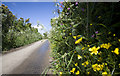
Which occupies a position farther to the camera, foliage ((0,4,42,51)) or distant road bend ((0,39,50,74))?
foliage ((0,4,42,51))

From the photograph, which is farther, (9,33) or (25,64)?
(9,33)

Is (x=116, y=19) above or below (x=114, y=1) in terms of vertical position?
below

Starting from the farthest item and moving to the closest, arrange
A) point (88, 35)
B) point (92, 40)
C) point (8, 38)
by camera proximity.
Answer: point (8, 38), point (88, 35), point (92, 40)

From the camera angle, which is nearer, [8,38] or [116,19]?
[116,19]

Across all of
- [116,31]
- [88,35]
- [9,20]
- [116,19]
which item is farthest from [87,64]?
[9,20]

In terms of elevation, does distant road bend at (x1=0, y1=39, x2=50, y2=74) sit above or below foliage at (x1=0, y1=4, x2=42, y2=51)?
below

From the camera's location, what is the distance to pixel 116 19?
104cm

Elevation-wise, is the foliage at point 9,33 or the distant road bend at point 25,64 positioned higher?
the foliage at point 9,33

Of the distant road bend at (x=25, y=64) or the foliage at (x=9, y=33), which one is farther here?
the foliage at (x=9, y=33)

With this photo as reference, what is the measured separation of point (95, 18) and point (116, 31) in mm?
398

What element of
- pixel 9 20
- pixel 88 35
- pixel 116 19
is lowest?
pixel 88 35

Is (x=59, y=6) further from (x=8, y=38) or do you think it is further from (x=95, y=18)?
(x=8, y=38)

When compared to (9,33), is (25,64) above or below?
below

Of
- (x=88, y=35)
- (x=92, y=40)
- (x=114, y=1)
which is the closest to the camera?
(x=114, y=1)
